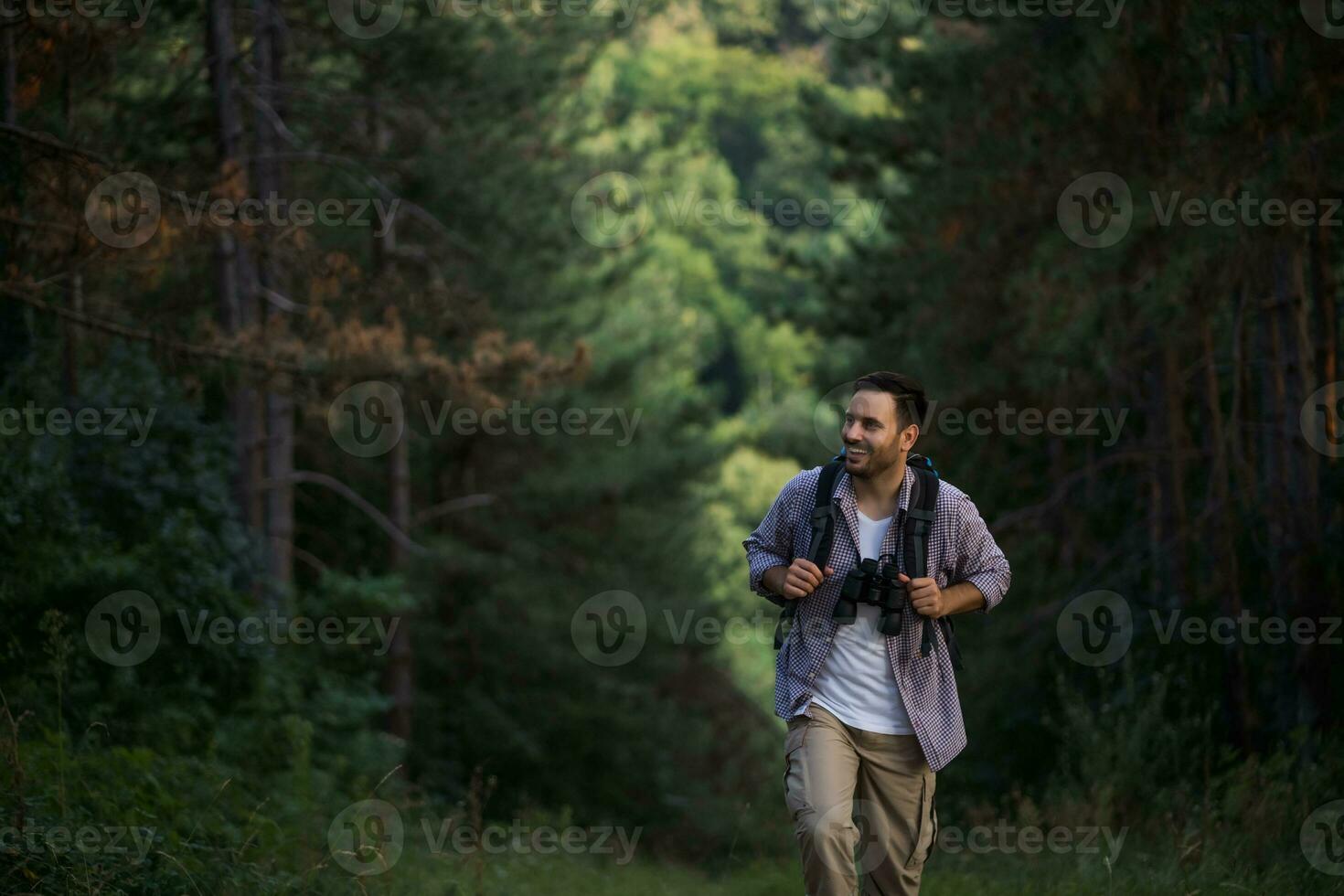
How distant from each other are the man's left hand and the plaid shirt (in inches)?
5.6

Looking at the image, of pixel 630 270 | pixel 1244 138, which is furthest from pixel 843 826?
pixel 630 270

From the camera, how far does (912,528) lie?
17.8ft

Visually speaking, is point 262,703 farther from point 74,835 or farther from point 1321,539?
point 1321,539

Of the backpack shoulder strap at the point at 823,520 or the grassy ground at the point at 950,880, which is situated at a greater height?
the backpack shoulder strap at the point at 823,520

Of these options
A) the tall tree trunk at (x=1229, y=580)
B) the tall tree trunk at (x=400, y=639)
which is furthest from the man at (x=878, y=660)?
the tall tree trunk at (x=400, y=639)

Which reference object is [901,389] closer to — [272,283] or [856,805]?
[856,805]

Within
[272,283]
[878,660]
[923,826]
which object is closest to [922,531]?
[878,660]

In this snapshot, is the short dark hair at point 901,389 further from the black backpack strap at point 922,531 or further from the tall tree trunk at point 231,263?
the tall tree trunk at point 231,263

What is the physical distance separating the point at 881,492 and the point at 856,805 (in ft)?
3.78

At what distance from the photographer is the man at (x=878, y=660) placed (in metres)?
5.36

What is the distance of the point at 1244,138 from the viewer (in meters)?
9.38

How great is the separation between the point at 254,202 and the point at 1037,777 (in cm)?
865

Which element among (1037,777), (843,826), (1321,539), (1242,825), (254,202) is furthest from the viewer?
(1037,777)

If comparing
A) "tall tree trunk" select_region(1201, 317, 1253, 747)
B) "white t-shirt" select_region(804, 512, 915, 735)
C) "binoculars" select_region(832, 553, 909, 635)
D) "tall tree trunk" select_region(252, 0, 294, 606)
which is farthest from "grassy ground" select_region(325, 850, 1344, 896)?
"tall tree trunk" select_region(252, 0, 294, 606)
